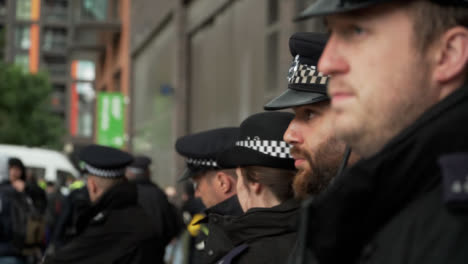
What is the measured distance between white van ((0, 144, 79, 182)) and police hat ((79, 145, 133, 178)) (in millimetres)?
16261

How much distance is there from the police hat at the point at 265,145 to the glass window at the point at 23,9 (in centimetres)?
8816

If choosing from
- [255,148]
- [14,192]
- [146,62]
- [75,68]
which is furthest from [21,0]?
[255,148]

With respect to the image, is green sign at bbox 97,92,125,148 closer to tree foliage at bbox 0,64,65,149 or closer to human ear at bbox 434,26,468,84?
tree foliage at bbox 0,64,65,149

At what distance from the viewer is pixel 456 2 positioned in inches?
57.0

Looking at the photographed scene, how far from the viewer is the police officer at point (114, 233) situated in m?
5.30

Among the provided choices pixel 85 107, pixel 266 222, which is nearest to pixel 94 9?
pixel 266 222

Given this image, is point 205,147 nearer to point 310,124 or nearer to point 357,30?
point 310,124

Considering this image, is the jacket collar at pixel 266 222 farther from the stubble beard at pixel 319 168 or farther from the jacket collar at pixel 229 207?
the jacket collar at pixel 229 207

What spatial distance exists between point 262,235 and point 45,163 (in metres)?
20.6

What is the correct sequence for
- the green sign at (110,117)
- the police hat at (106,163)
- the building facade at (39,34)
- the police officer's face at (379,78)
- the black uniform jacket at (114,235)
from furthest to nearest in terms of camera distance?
the building facade at (39,34) → the green sign at (110,117) → the police hat at (106,163) → the black uniform jacket at (114,235) → the police officer's face at (379,78)

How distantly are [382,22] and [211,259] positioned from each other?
5.42 ft

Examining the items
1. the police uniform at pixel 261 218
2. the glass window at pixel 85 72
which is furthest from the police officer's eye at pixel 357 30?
the glass window at pixel 85 72

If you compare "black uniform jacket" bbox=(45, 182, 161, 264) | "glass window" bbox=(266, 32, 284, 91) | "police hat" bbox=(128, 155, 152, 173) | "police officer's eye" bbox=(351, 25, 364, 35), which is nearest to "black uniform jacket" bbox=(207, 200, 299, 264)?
"police officer's eye" bbox=(351, 25, 364, 35)

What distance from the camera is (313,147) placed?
2514 millimetres
